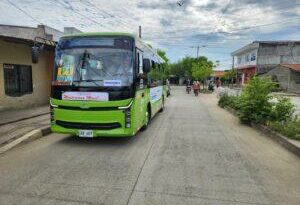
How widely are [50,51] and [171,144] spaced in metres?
10.8

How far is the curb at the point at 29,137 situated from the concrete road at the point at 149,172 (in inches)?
8.2

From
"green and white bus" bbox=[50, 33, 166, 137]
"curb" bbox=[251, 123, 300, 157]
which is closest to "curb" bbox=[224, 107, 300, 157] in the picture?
"curb" bbox=[251, 123, 300, 157]

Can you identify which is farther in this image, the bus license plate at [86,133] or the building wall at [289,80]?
the building wall at [289,80]

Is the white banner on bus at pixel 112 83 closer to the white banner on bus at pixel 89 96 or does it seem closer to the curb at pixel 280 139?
the white banner on bus at pixel 89 96

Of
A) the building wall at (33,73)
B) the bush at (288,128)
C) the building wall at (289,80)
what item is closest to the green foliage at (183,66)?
the building wall at (289,80)

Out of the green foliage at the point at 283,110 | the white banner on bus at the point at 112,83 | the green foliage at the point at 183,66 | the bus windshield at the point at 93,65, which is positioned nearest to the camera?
the white banner on bus at the point at 112,83

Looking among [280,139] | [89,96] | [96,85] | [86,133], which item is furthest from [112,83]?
[280,139]

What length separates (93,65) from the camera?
24.1ft

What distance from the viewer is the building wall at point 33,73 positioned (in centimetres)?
1185

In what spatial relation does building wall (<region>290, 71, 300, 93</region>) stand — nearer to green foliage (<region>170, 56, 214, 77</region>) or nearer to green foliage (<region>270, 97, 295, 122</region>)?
green foliage (<region>270, 97, 295, 122</region>)

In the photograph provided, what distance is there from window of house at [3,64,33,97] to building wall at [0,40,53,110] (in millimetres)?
192

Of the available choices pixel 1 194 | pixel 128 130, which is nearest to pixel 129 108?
pixel 128 130

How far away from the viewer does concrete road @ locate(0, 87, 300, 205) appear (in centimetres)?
442

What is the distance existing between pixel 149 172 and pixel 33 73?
1085 centimetres
